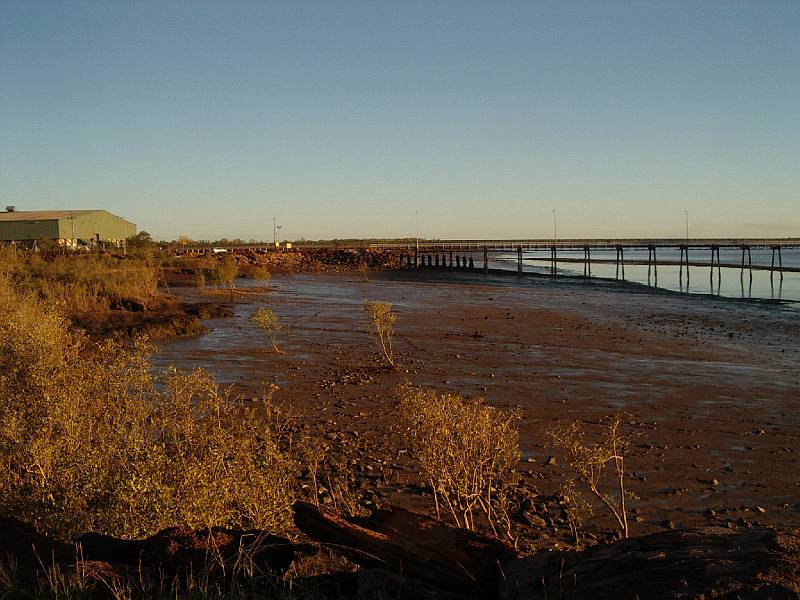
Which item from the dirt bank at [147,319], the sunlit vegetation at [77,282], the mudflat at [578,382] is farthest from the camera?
the sunlit vegetation at [77,282]

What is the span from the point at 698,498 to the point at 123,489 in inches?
343

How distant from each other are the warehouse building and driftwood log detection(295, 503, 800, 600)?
80.3 metres

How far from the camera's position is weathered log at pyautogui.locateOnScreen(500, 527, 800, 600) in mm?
4324

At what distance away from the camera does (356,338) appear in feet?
90.0

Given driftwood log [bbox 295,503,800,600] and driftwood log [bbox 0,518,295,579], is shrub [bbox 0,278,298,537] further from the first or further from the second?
driftwood log [bbox 295,503,800,600]

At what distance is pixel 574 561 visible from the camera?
5.46 metres

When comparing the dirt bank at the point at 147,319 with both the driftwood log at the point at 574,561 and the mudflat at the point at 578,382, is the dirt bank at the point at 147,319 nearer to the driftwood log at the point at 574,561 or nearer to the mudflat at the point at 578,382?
the mudflat at the point at 578,382

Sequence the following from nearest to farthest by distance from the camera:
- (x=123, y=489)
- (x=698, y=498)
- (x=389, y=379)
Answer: (x=123, y=489) < (x=698, y=498) < (x=389, y=379)

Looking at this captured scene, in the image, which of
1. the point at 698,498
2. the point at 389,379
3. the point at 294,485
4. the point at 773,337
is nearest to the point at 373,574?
the point at 294,485

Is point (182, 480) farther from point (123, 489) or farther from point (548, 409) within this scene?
point (548, 409)

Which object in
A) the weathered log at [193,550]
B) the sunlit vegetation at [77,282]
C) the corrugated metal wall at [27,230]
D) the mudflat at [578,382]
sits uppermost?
the corrugated metal wall at [27,230]

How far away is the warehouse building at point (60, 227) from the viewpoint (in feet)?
273

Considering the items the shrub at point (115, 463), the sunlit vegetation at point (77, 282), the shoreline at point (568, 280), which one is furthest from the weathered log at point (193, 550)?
the shoreline at point (568, 280)

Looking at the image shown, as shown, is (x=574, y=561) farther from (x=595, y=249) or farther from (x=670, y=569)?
(x=595, y=249)
